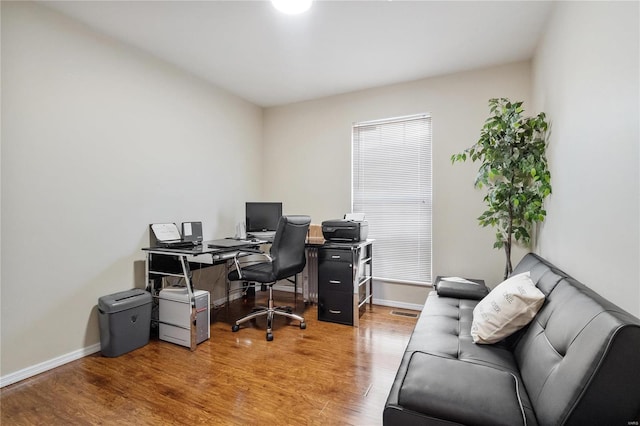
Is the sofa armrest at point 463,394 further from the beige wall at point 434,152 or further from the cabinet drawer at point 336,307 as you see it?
the beige wall at point 434,152

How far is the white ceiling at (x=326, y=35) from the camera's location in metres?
2.25

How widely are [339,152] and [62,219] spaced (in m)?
2.93

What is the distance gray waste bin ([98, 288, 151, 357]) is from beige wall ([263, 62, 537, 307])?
7.41ft

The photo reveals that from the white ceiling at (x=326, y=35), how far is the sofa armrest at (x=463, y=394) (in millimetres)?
2402

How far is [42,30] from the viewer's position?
2.20 meters

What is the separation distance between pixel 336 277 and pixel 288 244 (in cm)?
64

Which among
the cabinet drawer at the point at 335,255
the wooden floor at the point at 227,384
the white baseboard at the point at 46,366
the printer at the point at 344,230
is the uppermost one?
the printer at the point at 344,230

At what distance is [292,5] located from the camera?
6.86 ft

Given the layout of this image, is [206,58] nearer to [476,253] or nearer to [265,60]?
[265,60]

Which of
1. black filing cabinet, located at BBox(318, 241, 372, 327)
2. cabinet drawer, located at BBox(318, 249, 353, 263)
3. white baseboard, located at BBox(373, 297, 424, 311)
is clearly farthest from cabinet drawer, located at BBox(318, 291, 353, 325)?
white baseboard, located at BBox(373, 297, 424, 311)

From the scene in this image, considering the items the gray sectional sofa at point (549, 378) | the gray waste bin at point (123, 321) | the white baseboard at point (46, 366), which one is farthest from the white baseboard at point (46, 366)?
the gray sectional sofa at point (549, 378)

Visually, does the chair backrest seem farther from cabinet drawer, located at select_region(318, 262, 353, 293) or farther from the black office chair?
cabinet drawer, located at select_region(318, 262, 353, 293)

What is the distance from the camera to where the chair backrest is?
2826 millimetres

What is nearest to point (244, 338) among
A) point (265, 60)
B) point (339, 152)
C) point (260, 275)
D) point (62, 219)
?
point (260, 275)
